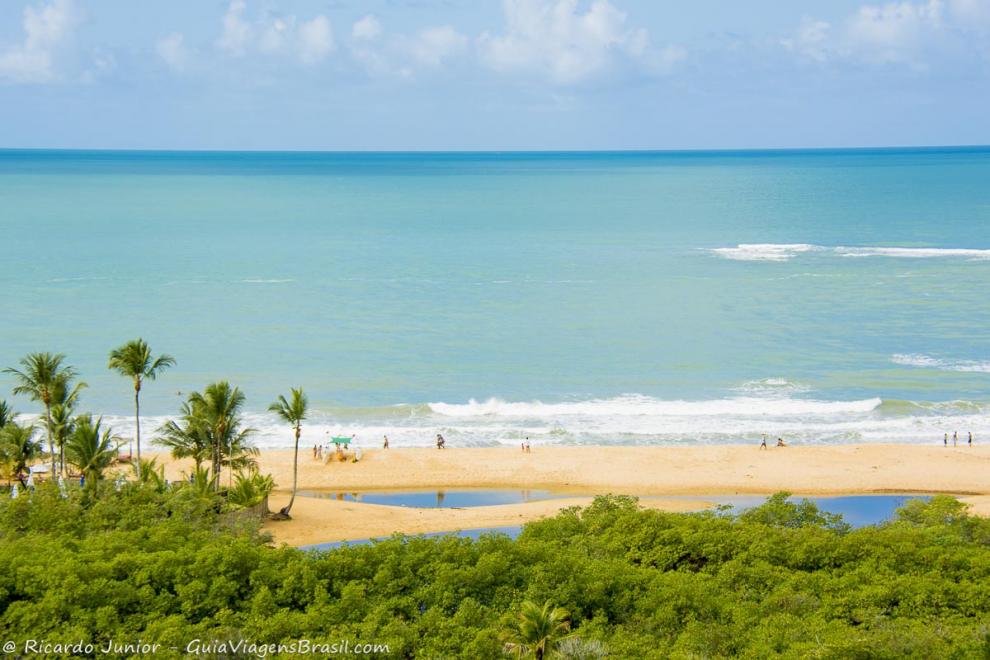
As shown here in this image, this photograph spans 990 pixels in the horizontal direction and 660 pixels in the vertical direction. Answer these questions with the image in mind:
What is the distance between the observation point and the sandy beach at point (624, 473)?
38.2 meters

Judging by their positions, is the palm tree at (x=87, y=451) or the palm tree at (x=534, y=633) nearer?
the palm tree at (x=534, y=633)

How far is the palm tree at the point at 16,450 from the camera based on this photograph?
3509 centimetres

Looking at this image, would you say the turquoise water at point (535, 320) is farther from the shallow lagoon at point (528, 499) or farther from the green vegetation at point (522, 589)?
the green vegetation at point (522, 589)

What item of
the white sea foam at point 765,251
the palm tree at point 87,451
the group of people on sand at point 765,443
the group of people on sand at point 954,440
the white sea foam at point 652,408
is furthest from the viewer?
the white sea foam at point 765,251

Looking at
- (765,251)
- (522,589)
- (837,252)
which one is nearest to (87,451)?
(522,589)

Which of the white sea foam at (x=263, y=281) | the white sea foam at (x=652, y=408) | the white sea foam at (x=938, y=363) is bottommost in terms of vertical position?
the white sea foam at (x=652, y=408)

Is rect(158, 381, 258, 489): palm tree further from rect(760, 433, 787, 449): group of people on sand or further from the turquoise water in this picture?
rect(760, 433, 787, 449): group of people on sand

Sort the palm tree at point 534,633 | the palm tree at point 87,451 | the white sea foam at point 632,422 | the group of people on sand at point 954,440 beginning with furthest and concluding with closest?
the white sea foam at point 632,422
the group of people on sand at point 954,440
the palm tree at point 87,451
the palm tree at point 534,633

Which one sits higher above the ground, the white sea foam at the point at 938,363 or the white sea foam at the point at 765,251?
the white sea foam at the point at 765,251

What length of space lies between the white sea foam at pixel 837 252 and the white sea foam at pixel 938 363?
35914 mm

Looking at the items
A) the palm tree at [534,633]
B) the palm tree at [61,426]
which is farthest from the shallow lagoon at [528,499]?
the palm tree at [534,633]

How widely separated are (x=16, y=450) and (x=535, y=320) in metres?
41.0

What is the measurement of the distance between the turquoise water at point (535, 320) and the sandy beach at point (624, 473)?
3.06 metres

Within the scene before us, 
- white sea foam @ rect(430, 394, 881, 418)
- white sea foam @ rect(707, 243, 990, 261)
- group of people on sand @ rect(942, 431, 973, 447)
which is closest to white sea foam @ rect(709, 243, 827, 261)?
white sea foam @ rect(707, 243, 990, 261)
